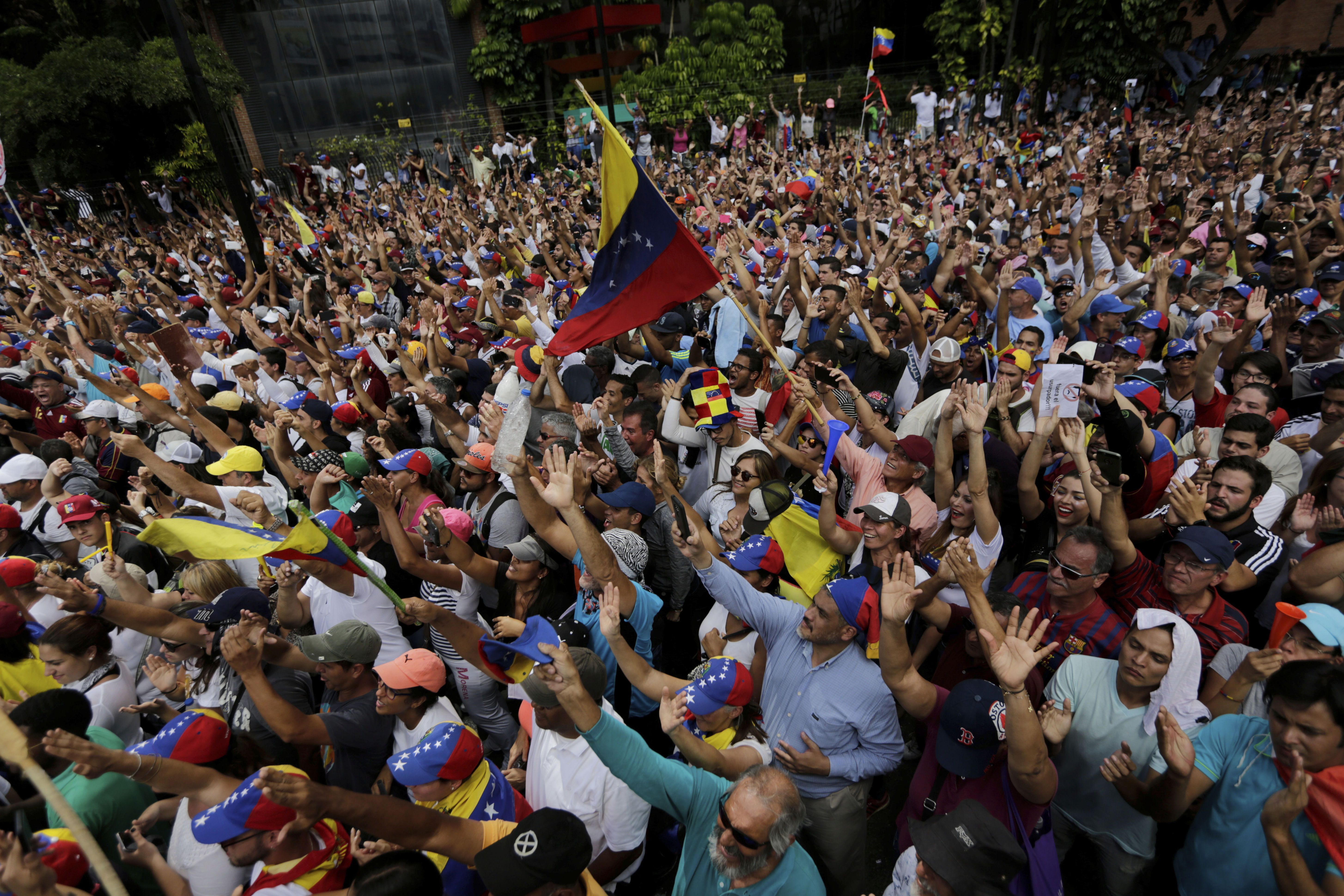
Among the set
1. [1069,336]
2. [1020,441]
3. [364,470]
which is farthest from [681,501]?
[1069,336]

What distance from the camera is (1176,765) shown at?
2242 millimetres

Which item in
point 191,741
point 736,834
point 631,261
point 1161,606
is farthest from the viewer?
point 631,261

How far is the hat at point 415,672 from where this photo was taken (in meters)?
2.87

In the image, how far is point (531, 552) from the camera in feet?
12.3

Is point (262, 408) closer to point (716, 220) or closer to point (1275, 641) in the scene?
point (716, 220)

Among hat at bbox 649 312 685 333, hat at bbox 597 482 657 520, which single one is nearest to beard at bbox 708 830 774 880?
hat at bbox 597 482 657 520

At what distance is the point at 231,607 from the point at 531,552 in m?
1.47

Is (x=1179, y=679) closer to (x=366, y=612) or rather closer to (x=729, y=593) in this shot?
(x=729, y=593)

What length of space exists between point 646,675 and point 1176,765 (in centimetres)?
183

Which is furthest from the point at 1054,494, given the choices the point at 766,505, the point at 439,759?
the point at 439,759

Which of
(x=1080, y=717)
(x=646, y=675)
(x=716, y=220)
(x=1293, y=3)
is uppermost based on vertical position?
(x=1293, y=3)

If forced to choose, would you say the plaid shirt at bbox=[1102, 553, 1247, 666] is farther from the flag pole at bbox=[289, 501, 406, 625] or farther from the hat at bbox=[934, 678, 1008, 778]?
the flag pole at bbox=[289, 501, 406, 625]

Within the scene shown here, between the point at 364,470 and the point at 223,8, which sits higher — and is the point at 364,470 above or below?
below

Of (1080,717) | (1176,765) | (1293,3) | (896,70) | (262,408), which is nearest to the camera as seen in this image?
(1176,765)
